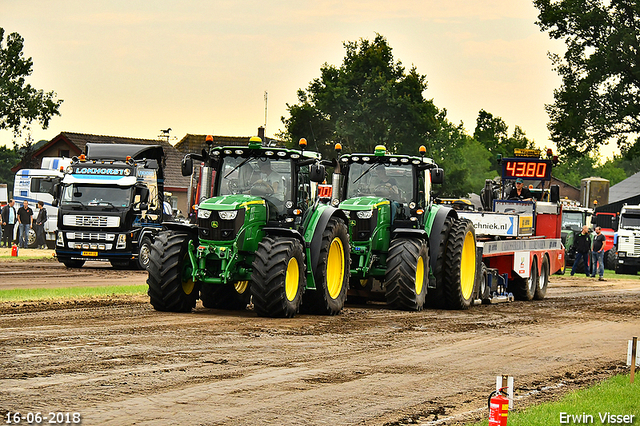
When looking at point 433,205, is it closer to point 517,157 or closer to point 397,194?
point 397,194

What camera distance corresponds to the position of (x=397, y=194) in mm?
17703

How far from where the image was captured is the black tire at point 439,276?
17.5 metres

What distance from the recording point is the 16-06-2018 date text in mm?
6887

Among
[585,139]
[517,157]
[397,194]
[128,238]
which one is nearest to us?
[397,194]

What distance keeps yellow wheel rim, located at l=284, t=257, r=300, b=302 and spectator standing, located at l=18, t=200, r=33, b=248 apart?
24.8 meters

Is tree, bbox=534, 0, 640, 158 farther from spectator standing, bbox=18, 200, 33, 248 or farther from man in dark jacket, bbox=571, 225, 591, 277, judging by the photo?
spectator standing, bbox=18, 200, 33, 248

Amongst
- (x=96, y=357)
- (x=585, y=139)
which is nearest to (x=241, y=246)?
(x=96, y=357)

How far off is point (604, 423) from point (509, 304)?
1282cm

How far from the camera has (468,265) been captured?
1869 centimetres

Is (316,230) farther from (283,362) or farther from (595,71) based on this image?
(595,71)

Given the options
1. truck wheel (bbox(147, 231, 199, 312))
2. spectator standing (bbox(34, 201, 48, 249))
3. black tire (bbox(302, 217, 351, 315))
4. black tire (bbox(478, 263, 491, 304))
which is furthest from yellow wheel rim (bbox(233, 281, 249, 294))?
spectator standing (bbox(34, 201, 48, 249))

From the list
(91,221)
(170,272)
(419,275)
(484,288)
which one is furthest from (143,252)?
(170,272)

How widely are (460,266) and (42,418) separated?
1152cm

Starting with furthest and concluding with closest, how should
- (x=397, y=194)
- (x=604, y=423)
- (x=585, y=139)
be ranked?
1. (x=585, y=139)
2. (x=397, y=194)
3. (x=604, y=423)
